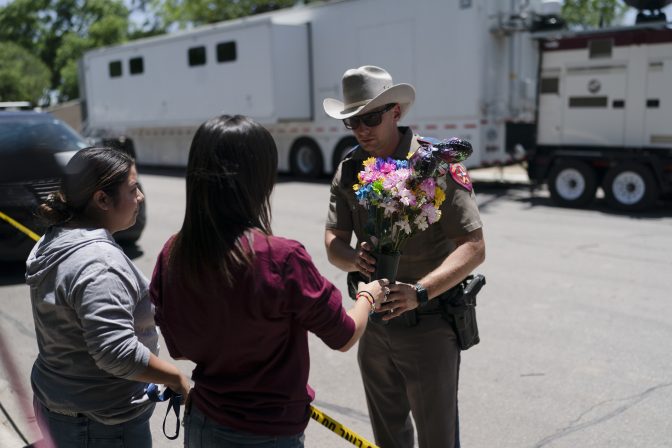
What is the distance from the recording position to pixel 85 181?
6.96 feet

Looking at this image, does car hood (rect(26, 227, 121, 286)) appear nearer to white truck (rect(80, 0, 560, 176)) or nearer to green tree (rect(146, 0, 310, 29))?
white truck (rect(80, 0, 560, 176))

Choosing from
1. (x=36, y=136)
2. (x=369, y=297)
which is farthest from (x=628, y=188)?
(x=369, y=297)

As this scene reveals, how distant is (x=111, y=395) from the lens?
7.05 feet

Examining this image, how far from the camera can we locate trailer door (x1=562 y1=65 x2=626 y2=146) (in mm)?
11203

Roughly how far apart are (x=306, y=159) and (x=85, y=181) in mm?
14802

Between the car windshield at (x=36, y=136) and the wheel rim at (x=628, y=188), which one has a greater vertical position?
the car windshield at (x=36, y=136)

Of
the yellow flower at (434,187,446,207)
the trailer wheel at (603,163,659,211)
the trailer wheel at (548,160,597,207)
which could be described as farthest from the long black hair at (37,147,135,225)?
the trailer wheel at (548,160,597,207)

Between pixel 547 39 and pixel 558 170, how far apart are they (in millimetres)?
2417

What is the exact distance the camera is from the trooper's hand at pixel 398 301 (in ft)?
7.44

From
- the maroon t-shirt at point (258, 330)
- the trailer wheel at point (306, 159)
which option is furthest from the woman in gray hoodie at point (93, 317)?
the trailer wheel at point (306, 159)

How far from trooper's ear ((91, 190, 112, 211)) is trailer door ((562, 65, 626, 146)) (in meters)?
10.8

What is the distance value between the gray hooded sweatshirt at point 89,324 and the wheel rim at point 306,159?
47.3 ft

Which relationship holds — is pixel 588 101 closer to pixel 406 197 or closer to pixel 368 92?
pixel 368 92

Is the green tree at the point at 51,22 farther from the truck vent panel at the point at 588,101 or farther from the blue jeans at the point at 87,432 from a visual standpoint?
the blue jeans at the point at 87,432
